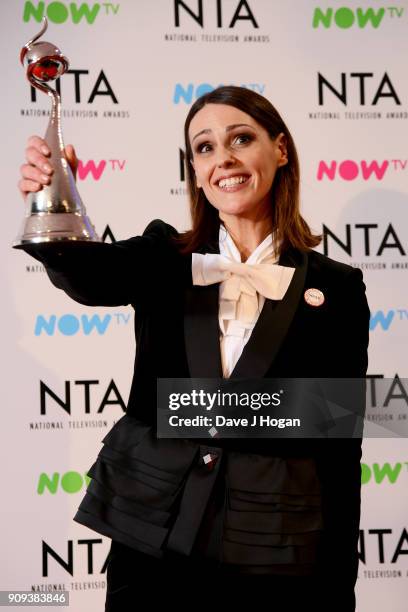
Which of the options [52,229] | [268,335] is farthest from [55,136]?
[268,335]

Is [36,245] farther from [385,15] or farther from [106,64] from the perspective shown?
[385,15]

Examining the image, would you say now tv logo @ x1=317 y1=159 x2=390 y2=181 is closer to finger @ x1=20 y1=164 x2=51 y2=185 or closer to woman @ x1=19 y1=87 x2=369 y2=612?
woman @ x1=19 y1=87 x2=369 y2=612

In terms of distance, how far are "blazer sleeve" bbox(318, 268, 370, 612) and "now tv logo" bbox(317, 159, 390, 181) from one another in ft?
3.97

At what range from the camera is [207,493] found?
1354 mm

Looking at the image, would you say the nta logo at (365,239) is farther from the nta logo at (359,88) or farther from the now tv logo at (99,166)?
the now tv logo at (99,166)

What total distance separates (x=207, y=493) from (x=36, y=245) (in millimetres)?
539

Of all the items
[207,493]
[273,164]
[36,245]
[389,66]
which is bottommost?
[207,493]

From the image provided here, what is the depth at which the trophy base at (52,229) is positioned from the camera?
118cm

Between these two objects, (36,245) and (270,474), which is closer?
(36,245)

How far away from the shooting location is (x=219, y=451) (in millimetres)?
1376

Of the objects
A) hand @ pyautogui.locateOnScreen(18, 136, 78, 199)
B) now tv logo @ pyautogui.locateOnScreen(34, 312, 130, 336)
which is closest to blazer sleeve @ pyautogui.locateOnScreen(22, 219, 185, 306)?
hand @ pyautogui.locateOnScreen(18, 136, 78, 199)

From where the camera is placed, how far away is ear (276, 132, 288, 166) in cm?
165

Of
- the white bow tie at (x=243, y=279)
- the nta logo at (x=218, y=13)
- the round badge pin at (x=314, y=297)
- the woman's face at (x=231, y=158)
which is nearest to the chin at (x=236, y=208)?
the woman's face at (x=231, y=158)

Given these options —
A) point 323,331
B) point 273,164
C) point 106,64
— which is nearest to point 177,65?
point 106,64
